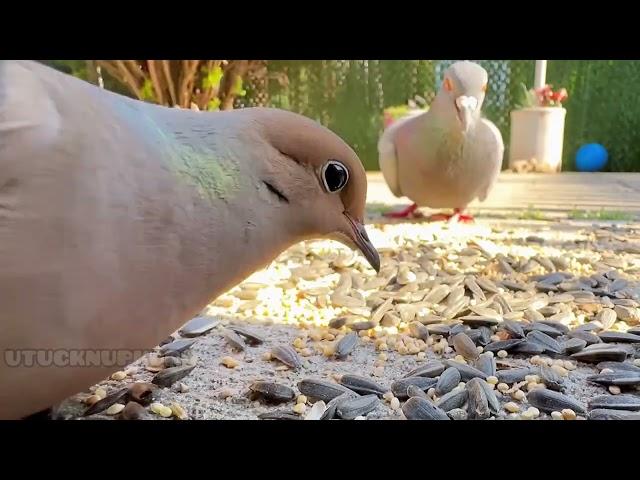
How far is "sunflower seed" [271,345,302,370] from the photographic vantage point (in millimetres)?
1438

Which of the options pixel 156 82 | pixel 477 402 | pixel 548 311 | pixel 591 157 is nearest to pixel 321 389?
pixel 477 402

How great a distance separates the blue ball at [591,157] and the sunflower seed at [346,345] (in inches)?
54.0

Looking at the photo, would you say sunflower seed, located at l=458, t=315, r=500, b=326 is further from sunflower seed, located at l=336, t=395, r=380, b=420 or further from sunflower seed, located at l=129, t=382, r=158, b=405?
sunflower seed, located at l=129, t=382, r=158, b=405

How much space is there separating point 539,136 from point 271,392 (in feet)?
8.34

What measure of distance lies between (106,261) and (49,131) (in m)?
0.20

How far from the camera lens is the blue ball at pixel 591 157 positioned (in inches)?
94.9

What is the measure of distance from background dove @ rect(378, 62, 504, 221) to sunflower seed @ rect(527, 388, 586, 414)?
6.45 ft

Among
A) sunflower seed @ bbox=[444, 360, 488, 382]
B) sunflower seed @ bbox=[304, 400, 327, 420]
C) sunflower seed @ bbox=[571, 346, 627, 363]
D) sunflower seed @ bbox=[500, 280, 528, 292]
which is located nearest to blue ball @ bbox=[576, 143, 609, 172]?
sunflower seed @ bbox=[500, 280, 528, 292]

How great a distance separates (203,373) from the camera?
1377mm

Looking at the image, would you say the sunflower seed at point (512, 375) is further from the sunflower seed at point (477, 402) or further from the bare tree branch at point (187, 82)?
the bare tree branch at point (187, 82)

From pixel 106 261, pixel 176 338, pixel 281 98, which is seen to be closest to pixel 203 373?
pixel 176 338

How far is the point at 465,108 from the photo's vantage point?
2996 millimetres
